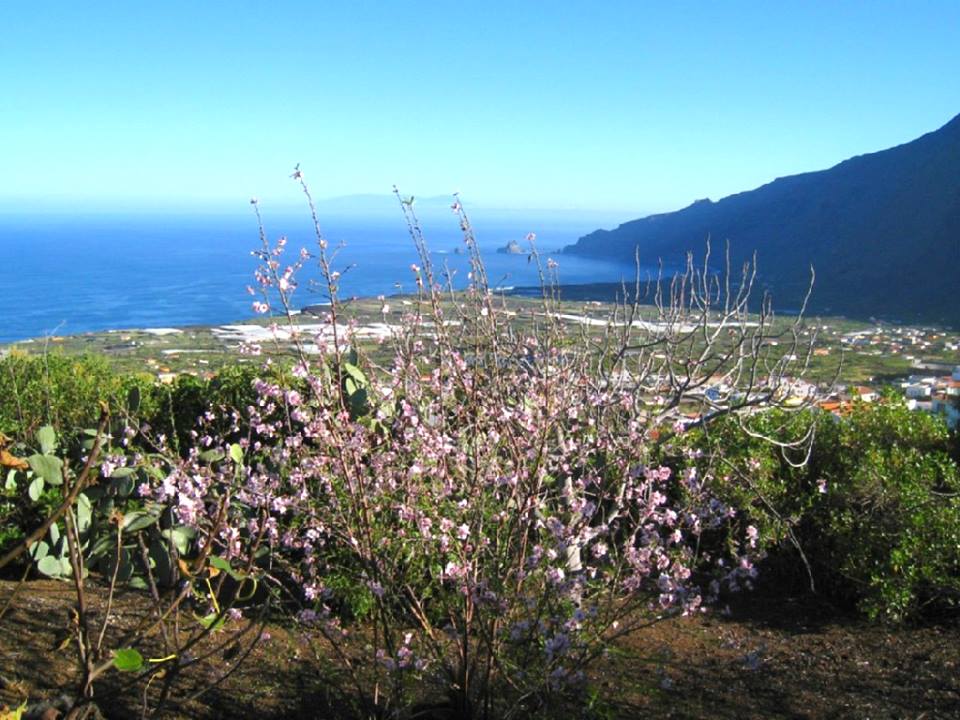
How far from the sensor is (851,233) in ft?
106

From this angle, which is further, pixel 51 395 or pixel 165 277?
pixel 165 277

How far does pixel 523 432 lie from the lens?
11.9 ft

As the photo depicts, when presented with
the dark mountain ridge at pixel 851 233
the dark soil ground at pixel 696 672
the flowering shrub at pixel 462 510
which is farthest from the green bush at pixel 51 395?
the dark mountain ridge at pixel 851 233

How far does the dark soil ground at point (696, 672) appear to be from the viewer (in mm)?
3562

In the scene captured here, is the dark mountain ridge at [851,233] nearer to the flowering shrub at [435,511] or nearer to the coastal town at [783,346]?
the coastal town at [783,346]

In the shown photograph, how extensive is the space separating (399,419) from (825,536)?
2687 mm

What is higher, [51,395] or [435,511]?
[51,395]

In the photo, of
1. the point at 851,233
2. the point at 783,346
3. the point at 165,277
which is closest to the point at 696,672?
the point at 783,346

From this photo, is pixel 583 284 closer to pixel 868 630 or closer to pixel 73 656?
pixel 868 630

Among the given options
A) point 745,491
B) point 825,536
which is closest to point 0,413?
point 745,491

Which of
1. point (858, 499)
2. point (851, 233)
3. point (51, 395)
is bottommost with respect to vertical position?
point (858, 499)

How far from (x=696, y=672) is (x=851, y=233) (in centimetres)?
3191

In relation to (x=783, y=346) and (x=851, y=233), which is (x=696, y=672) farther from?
(x=851, y=233)

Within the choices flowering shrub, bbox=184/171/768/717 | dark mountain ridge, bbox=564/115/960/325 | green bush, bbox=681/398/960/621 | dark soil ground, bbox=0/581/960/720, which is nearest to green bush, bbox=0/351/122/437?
dark soil ground, bbox=0/581/960/720
